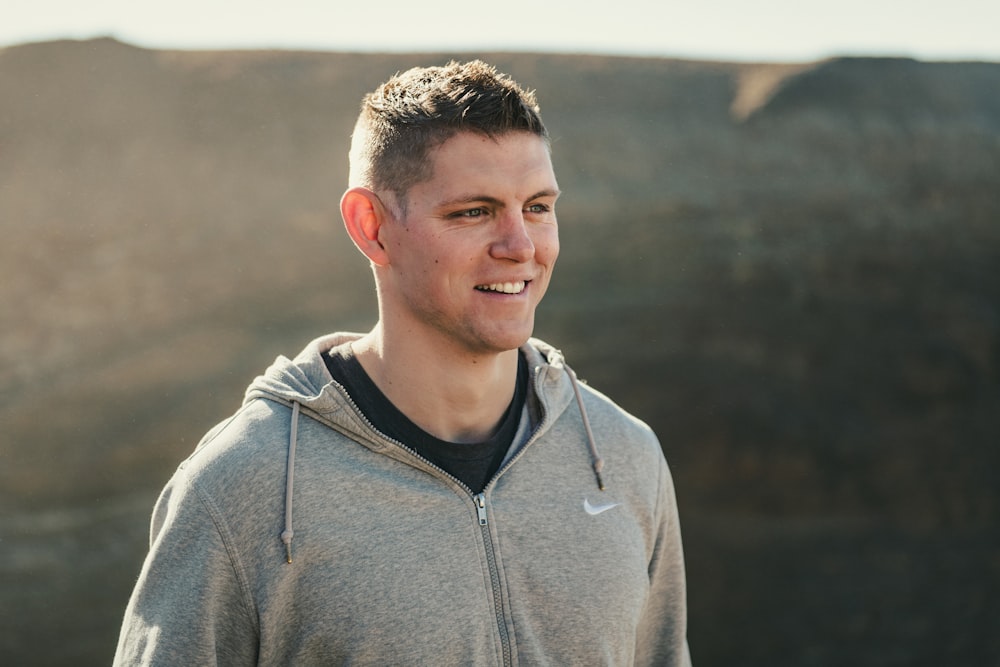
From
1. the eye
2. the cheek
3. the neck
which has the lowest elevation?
the neck

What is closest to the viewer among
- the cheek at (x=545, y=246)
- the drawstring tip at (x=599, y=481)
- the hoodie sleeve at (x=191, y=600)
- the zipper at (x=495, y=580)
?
the hoodie sleeve at (x=191, y=600)

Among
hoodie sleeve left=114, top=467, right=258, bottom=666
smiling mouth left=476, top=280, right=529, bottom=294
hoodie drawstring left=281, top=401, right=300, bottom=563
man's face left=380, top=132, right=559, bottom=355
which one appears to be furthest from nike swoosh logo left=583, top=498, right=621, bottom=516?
hoodie sleeve left=114, top=467, right=258, bottom=666

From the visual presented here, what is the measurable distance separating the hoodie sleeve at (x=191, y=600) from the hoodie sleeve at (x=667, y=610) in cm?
101

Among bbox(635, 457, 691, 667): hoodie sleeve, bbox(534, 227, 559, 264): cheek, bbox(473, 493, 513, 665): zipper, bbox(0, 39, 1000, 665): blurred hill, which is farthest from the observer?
bbox(0, 39, 1000, 665): blurred hill

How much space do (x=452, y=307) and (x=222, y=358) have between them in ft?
25.0

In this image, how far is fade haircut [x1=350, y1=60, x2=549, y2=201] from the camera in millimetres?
2232

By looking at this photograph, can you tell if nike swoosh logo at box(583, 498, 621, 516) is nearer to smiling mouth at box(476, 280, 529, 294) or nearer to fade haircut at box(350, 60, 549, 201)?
smiling mouth at box(476, 280, 529, 294)

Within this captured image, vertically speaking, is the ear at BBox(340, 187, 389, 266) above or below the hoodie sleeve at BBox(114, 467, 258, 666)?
above

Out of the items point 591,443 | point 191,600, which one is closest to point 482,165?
point 591,443

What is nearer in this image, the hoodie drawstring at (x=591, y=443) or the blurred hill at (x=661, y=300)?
the hoodie drawstring at (x=591, y=443)

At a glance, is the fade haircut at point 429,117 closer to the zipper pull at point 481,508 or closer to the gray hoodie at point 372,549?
the gray hoodie at point 372,549

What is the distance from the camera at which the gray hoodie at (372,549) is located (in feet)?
6.63

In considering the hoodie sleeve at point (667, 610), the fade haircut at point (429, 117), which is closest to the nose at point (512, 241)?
the fade haircut at point (429, 117)

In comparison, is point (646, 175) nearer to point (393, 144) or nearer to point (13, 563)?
point (13, 563)
